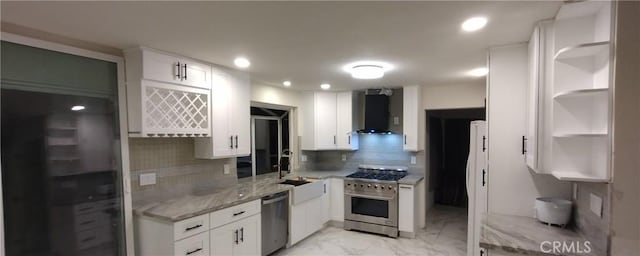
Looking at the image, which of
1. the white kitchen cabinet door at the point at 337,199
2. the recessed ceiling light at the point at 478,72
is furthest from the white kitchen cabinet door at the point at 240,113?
the recessed ceiling light at the point at 478,72

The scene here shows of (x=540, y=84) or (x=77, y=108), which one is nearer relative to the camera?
(x=540, y=84)

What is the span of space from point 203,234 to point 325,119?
291cm

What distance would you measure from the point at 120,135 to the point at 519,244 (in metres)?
3.11

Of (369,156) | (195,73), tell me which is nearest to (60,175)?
(195,73)

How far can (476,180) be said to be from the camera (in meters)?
3.29

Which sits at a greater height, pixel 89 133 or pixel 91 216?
pixel 89 133

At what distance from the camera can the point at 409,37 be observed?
2225 millimetres

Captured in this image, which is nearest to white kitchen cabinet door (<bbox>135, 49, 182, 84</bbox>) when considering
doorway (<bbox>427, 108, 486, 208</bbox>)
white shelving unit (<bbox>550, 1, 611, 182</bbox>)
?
white shelving unit (<bbox>550, 1, 611, 182</bbox>)

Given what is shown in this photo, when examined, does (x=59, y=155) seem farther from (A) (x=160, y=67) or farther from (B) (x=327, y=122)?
(B) (x=327, y=122)

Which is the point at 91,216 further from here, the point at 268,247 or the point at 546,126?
the point at 546,126

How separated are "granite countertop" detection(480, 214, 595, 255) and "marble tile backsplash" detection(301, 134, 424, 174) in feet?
8.23

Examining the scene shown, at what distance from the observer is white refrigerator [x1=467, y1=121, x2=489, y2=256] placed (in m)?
3.18

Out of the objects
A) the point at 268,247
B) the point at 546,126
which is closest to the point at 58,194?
the point at 268,247

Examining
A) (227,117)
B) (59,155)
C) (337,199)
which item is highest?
(227,117)
